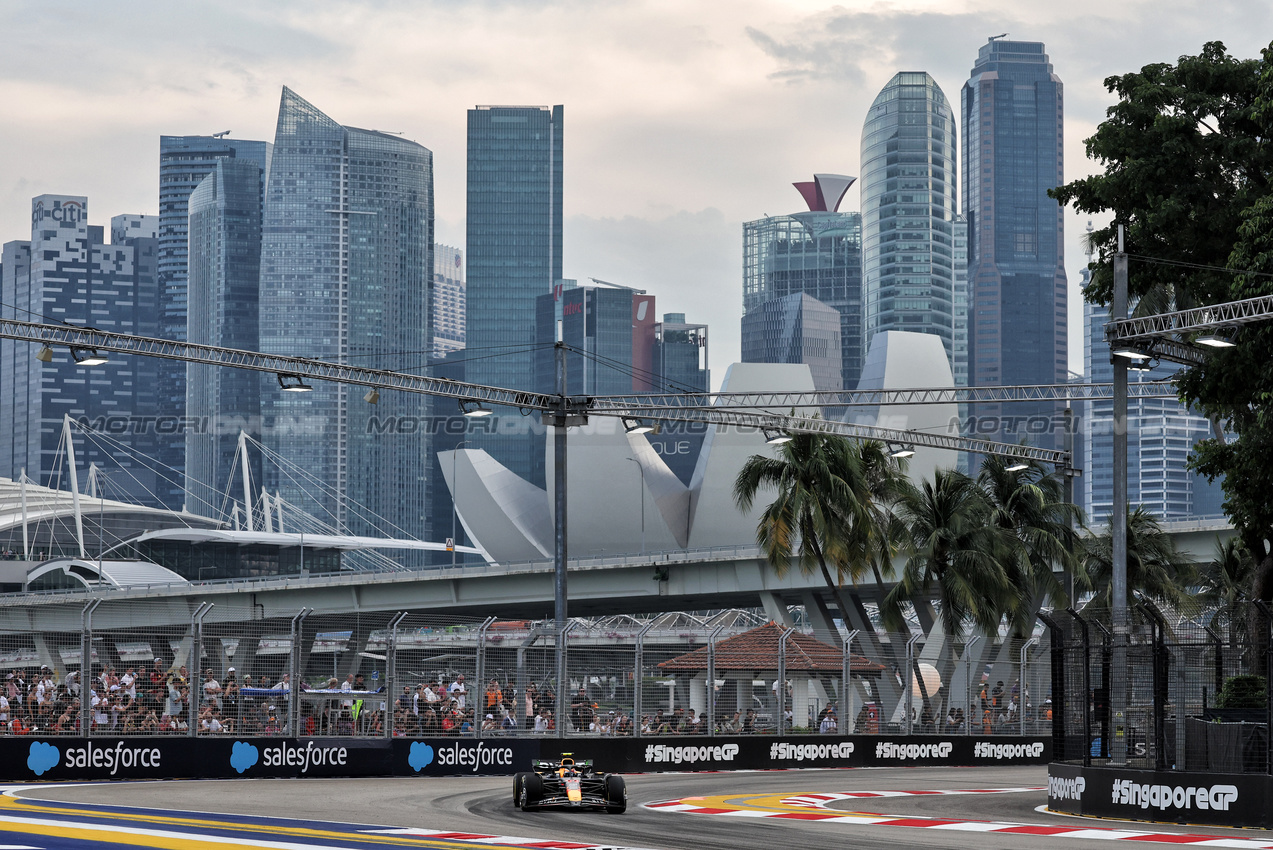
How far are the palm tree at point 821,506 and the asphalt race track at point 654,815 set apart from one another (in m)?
18.8

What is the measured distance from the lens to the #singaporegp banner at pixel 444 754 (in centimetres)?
2223

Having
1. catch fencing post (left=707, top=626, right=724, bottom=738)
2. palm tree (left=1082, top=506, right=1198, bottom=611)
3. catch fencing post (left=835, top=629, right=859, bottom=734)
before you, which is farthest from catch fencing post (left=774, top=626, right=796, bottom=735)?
palm tree (left=1082, top=506, right=1198, bottom=611)

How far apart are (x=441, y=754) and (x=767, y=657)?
7163 mm

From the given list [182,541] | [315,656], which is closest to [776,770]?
[315,656]

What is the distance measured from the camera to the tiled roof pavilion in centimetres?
→ 2847

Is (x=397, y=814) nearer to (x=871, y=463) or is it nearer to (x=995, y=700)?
(x=995, y=700)

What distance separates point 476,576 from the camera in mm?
74438

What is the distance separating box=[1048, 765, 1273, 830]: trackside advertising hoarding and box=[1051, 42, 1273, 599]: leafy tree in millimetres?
10167

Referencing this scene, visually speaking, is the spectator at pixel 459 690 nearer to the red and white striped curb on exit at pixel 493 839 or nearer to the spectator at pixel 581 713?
the spectator at pixel 581 713

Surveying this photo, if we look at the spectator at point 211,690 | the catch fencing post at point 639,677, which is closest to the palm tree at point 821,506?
the catch fencing post at point 639,677

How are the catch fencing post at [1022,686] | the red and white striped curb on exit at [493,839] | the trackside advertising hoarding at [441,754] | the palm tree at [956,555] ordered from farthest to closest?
the palm tree at [956,555]
the catch fencing post at [1022,686]
the trackside advertising hoarding at [441,754]
the red and white striped curb on exit at [493,839]

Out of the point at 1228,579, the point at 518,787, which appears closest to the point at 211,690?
the point at 518,787

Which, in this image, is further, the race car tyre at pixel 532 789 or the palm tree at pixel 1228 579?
the palm tree at pixel 1228 579

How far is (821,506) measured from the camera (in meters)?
44.1
